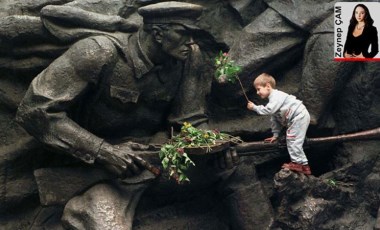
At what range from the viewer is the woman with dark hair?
564cm

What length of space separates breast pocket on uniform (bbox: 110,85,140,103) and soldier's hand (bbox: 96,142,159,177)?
0.37m

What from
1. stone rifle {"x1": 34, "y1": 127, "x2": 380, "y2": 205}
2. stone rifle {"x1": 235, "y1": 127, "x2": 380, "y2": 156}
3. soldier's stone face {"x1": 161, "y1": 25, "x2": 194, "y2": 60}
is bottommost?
stone rifle {"x1": 34, "y1": 127, "x2": 380, "y2": 205}

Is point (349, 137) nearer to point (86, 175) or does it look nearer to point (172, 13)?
point (172, 13)

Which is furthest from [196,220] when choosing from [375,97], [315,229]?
[375,97]

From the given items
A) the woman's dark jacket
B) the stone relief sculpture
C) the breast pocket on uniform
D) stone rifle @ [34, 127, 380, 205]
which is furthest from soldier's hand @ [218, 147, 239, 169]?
the woman's dark jacket

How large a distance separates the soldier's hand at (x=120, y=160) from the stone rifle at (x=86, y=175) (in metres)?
0.11

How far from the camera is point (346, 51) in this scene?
5.62 m

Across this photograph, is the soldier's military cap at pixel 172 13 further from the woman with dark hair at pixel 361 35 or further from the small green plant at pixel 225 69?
the woman with dark hair at pixel 361 35

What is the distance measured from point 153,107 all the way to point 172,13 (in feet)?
3.01

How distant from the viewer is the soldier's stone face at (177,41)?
201 inches

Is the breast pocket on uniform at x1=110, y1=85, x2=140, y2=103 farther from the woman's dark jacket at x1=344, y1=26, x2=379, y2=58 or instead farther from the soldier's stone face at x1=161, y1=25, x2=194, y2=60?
the woman's dark jacket at x1=344, y1=26, x2=379, y2=58

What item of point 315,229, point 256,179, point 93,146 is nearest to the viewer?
point 93,146

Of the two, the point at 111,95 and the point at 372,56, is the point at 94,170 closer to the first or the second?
the point at 111,95

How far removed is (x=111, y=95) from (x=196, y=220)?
1.35m
